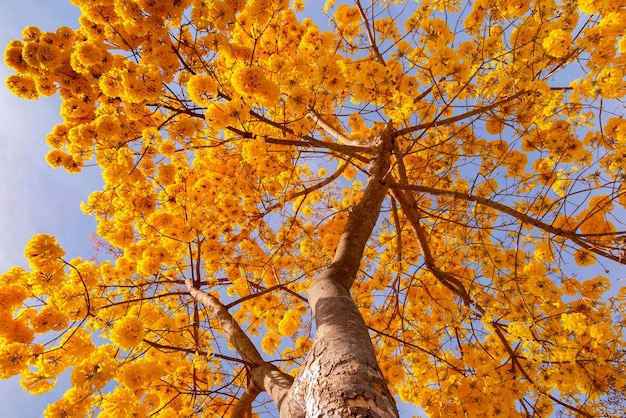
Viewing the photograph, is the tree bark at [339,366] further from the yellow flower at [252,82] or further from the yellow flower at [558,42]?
the yellow flower at [558,42]

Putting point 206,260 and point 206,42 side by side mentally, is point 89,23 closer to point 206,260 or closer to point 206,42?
point 206,42

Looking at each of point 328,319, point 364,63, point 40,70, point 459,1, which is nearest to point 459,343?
point 328,319

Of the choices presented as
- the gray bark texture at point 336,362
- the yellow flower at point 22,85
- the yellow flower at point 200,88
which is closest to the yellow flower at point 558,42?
the gray bark texture at point 336,362

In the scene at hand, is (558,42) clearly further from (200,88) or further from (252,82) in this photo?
(200,88)

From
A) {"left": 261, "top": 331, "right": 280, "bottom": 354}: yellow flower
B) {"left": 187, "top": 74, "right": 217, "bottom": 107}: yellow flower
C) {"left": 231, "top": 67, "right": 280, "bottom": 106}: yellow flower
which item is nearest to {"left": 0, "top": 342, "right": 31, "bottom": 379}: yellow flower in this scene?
{"left": 187, "top": 74, "right": 217, "bottom": 107}: yellow flower

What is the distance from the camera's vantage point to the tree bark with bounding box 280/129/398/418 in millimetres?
1288


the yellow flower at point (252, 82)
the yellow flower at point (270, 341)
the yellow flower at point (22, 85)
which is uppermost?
the yellow flower at point (22, 85)

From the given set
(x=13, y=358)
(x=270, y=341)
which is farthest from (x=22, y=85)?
(x=270, y=341)

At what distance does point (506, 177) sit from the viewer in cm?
507

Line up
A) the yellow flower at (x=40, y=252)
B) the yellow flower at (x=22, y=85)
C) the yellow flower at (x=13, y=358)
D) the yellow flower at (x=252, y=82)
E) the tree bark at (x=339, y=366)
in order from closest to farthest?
the tree bark at (x=339, y=366) < the yellow flower at (x=13, y=358) < the yellow flower at (x=252, y=82) < the yellow flower at (x=40, y=252) < the yellow flower at (x=22, y=85)

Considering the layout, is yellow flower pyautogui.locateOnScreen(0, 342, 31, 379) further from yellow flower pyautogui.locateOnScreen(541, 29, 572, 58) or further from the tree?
yellow flower pyautogui.locateOnScreen(541, 29, 572, 58)

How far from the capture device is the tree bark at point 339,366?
1288 millimetres

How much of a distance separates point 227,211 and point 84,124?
1856mm

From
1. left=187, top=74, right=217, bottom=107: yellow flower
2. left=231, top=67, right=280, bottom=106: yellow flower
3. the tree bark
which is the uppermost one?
left=187, top=74, right=217, bottom=107: yellow flower
